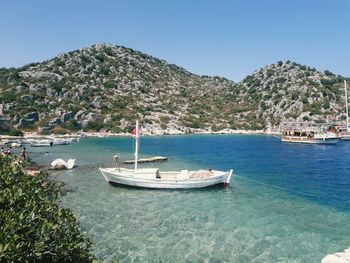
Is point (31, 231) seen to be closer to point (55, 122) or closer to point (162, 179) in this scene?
point (162, 179)

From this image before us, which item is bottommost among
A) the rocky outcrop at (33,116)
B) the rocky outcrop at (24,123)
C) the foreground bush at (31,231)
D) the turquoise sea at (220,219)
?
the turquoise sea at (220,219)

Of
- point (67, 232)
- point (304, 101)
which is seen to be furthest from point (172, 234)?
point (304, 101)

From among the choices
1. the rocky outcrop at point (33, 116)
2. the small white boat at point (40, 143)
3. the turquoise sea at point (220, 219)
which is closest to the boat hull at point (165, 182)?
the turquoise sea at point (220, 219)

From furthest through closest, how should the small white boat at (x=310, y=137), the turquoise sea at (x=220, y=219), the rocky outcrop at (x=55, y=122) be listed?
the rocky outcrop at (x=55, y=122), the small white boat at (x=310, y=137), the turquoise sea at (x=220, y=219)

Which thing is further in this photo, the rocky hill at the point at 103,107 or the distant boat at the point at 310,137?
the rocky hill at the point at 103,107

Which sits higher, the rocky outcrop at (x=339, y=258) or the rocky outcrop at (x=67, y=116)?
the rocky outcrop at (x=67, y=116)

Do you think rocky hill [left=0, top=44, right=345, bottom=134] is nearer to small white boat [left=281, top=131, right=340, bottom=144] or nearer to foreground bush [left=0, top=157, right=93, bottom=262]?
small white boat [left=281, top=131, right=340, bottom=144]

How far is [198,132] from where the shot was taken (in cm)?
17812

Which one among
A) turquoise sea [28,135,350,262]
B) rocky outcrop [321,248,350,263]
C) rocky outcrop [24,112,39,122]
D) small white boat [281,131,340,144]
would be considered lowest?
turquoise sea [28,135,350,262]

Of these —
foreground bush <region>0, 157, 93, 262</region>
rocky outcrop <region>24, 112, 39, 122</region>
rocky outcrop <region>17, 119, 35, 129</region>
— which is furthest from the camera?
rocky outcrop <region>24, 112, 39, 122</region>

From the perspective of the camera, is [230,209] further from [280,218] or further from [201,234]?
[201,234]

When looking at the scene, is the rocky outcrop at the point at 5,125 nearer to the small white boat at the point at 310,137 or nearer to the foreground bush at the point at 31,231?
the small white boat at the point at 310,137

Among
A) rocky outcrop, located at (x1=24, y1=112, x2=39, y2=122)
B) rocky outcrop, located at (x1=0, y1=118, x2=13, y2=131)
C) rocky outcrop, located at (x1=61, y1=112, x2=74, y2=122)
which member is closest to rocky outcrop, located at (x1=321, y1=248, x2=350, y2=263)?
rocky outcrop, located at (x1=0, y1=118, x2=13, y2=131)

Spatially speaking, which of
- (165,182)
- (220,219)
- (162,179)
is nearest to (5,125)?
(162,179)
